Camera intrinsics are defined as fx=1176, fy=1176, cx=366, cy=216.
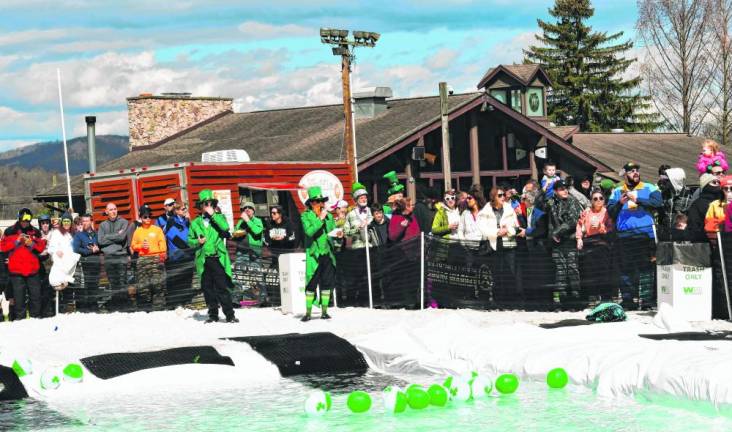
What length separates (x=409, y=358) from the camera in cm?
1230

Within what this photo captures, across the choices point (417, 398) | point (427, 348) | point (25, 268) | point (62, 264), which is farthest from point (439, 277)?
point (417, 398)

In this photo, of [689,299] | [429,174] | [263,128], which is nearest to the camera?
[689,299]

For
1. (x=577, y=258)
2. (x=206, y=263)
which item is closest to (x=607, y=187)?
(x=577, y=258)

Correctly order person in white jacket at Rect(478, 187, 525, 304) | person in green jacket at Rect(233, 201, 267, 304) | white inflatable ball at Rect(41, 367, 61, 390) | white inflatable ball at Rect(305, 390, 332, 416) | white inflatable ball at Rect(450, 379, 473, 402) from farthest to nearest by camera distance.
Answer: person in green jacket at Rect(233, 201, 267, 304) < person in white jacket at Rect(478, 187, 525, 304) < white inflatable ball at Rect(41, 367, 61, 390) < white inflatable ball at Rect(450, 379, 473, 402) < white inflatable ball at Rect(305, 390, 332, 416)

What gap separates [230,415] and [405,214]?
7780 millimetres

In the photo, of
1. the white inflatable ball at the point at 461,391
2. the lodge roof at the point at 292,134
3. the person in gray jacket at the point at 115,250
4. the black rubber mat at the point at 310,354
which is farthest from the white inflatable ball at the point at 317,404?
the lodge roof at the point at 292,134

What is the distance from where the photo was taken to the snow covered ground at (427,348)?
1027 cm

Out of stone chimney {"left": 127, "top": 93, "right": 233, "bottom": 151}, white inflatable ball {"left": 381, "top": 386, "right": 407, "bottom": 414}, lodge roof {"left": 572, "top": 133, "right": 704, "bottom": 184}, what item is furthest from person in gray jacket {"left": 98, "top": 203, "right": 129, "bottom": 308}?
lodge roof {"left": 572, "top": 133, "right": 704, "bottom": 184}

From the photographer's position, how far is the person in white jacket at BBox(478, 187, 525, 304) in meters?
16.3

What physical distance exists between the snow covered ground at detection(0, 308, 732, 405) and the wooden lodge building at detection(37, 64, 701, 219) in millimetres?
8419

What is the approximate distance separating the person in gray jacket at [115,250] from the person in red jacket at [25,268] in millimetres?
1101

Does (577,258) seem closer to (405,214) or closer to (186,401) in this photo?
(405,214)

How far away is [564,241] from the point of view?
16016 millimetres

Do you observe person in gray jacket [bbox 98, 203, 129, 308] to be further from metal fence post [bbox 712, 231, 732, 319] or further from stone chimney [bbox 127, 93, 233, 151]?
stone chimney [bbox 127, 93, 233, 151]
